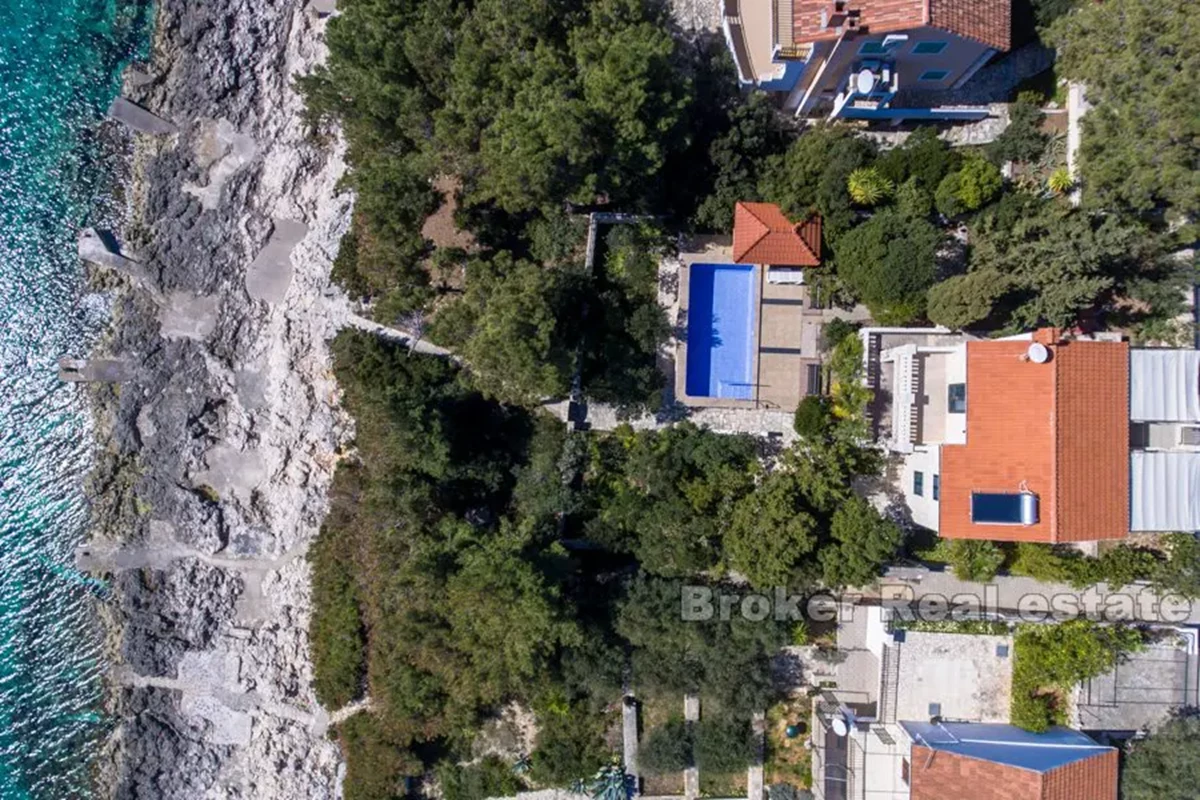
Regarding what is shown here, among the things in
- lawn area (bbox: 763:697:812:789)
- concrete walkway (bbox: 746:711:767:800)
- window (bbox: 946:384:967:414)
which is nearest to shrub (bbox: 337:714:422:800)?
concrete walkway (bbox: 746:711:767:800)

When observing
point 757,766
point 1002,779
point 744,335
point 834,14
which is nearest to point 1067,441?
point 744,335

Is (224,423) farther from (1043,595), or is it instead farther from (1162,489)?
(1162,489)

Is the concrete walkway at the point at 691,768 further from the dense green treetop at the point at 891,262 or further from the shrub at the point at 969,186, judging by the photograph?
the shrub at the point at 969,186

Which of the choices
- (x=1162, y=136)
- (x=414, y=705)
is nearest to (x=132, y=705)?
(x=414, y=705)

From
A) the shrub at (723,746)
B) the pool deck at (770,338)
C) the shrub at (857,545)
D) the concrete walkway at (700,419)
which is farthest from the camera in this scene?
the pool deck at (770,338)

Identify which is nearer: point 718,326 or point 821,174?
point 821,174

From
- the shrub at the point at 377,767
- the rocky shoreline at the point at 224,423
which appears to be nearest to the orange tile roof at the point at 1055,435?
the shrub at the point at 377,767
